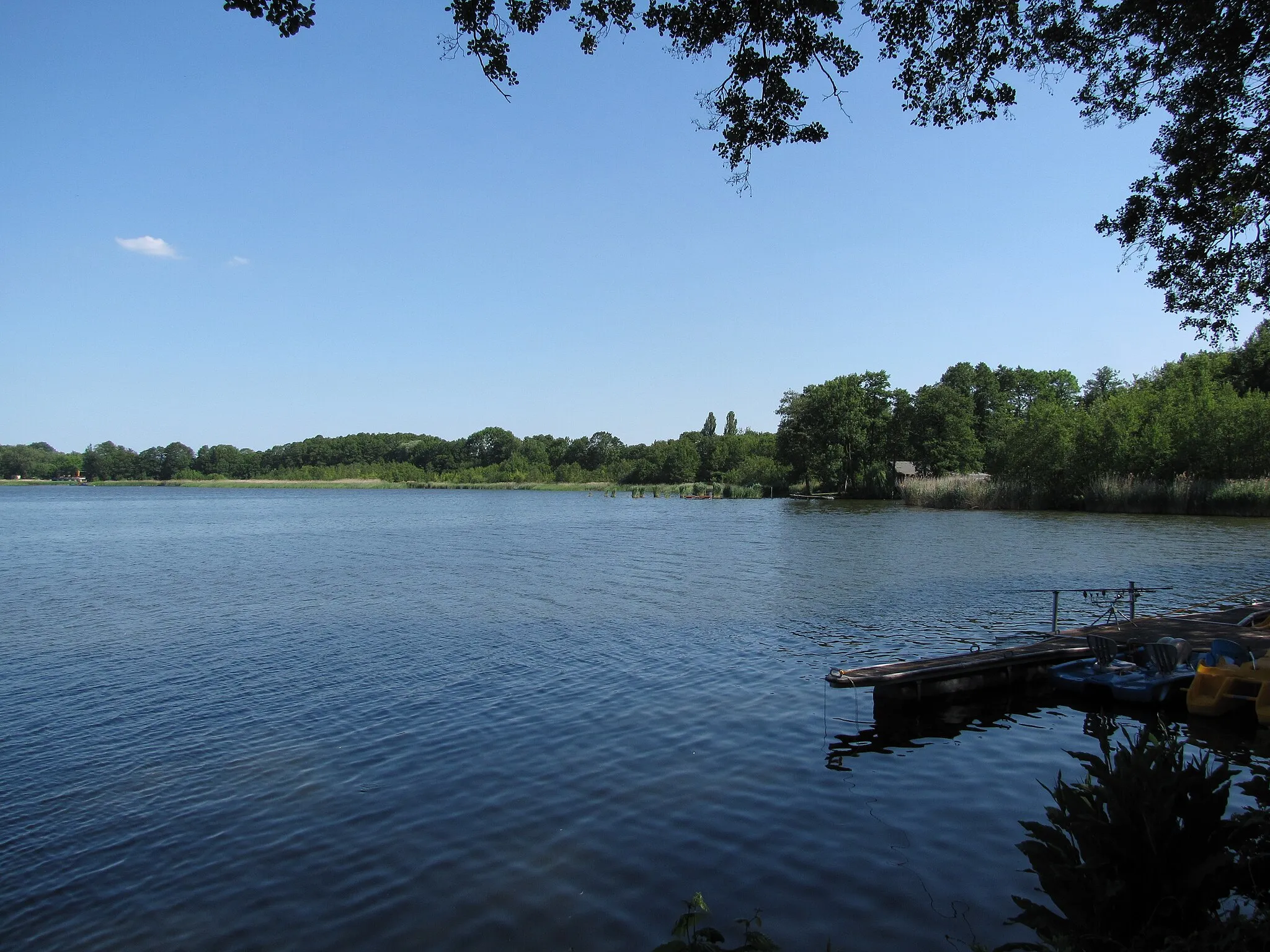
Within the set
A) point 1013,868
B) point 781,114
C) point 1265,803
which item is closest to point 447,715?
point 1013,868

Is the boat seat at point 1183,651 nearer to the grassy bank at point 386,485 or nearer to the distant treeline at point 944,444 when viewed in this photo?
the distant treeline at point 944,444

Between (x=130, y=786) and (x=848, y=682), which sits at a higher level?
(x=848, y=682)

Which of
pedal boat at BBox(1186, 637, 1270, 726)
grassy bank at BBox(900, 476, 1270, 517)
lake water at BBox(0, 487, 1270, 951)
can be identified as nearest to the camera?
lake water at BBox(0, 487, 1270, 951)

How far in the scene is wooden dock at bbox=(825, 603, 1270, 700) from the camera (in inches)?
535

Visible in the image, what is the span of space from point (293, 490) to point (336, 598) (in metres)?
140

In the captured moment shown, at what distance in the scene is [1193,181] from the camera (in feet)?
41.3

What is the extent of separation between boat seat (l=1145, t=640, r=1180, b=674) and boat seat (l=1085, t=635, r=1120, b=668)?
63cm

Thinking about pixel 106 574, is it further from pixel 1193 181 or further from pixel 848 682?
pixel 1193 181

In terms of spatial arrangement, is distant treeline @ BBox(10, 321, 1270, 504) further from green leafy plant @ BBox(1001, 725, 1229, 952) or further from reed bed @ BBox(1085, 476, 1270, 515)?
green leafy plant @ BBox(1001, 725, 1229, 952)

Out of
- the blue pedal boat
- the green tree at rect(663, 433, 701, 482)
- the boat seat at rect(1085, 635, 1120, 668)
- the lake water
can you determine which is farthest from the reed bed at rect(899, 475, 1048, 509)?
the green tree at rect(663, 433, 701, 482)

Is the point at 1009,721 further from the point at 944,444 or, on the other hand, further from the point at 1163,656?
the point at 944,444

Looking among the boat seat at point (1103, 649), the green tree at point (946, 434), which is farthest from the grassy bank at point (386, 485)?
the boat seat at point (1103, 649)

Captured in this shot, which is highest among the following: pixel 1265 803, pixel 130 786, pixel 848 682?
pixel 1265 803

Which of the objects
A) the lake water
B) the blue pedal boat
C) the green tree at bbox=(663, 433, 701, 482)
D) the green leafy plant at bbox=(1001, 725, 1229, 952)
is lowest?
the lake water
